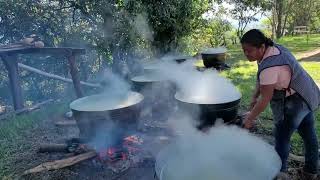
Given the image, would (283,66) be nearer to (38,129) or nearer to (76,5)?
(38,129)

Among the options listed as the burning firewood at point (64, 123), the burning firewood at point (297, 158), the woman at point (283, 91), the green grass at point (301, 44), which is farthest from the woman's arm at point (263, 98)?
the green grass at point (301, 44)

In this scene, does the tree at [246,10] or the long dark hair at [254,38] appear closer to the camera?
the long dark hair at [254,38]

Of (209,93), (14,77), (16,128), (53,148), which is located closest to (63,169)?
(53,148)

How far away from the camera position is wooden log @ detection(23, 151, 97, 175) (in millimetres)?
4238

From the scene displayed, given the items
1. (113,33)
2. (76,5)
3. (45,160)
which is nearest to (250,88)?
(113,33)

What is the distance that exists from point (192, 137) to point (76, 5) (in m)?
6.13

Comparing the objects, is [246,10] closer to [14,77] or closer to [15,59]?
[15,59]

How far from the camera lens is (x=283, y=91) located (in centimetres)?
316

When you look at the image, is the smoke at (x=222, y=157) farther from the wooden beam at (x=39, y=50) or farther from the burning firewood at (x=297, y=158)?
the wooden beam at (x=39, y=50)

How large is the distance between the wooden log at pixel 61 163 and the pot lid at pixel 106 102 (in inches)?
26.9

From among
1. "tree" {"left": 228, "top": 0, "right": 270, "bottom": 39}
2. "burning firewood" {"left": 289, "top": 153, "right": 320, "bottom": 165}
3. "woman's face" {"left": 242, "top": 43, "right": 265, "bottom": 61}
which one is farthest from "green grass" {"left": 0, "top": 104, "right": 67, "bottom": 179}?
"tree" {"left": 228, "top": 0, "right": 270, "bottom": 39}

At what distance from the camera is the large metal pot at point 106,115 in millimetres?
4078

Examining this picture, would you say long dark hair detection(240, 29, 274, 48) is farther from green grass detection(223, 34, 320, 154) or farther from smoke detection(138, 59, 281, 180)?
green grass detection(223, 34, 320, 154)

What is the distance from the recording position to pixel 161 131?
5.32 metres
